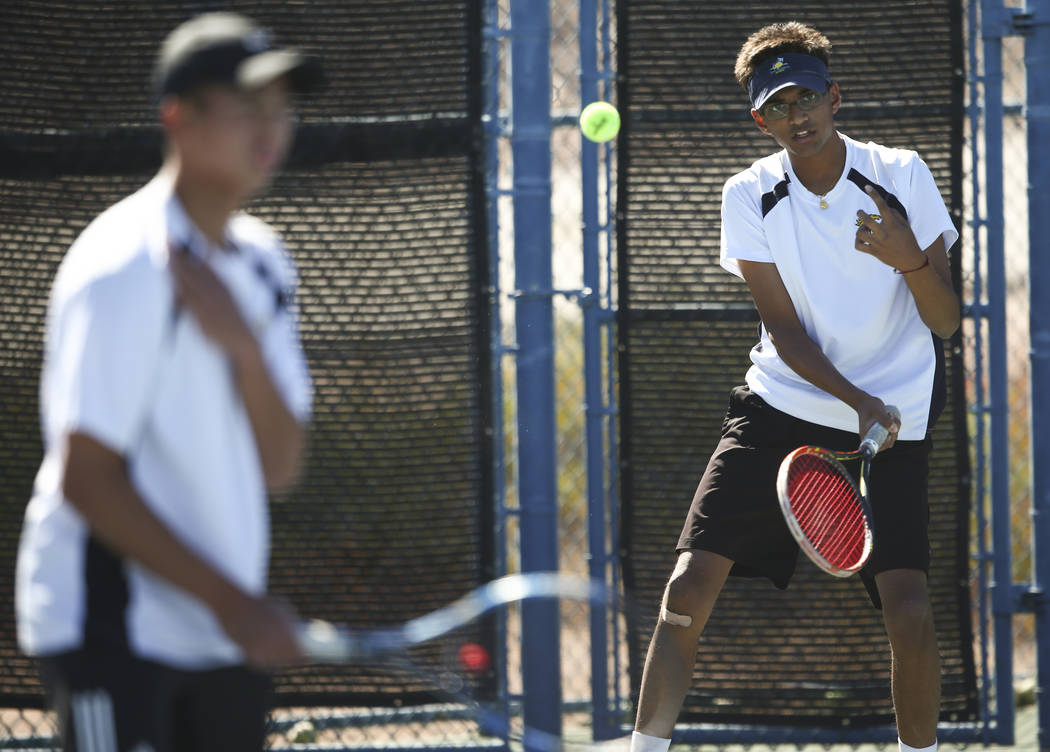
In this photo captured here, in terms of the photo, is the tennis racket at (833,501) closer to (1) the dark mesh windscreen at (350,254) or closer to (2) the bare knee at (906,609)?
(2) the bare knee at (906,609)

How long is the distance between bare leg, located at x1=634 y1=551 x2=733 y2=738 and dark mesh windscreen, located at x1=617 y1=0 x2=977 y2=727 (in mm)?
715

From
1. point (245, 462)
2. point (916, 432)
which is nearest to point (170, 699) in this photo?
point (245, 462)

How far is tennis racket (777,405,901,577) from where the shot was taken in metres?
3.08

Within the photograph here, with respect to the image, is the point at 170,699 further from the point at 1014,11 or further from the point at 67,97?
the point at 1014,11

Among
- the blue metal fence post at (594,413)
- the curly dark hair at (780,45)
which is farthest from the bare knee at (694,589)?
the curly dark hair at (780,45)

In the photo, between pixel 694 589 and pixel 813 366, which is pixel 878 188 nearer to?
pixel 813 366

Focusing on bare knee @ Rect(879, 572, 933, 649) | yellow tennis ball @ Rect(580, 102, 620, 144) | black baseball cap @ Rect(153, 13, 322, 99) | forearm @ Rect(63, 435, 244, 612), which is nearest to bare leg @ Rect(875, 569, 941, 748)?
bare knee @ Rect(879, 572, 933, 649)

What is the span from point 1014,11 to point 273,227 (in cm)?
241

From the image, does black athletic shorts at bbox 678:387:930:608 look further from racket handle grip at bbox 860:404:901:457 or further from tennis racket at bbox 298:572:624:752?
tennis racket at bbox 298:572:624:752

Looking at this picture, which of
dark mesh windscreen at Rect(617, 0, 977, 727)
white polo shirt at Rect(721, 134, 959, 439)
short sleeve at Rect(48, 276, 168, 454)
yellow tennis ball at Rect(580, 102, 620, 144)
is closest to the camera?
short sleeve at Rect(48, 276, 168, 454)

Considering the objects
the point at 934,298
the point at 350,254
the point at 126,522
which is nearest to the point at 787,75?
the point at 934,298

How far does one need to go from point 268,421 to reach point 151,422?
184 millimetres

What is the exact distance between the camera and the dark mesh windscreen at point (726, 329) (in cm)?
405

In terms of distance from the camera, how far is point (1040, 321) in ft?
13.4
